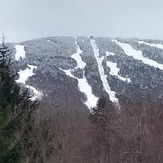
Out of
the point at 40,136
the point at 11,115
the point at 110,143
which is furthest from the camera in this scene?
the point at 110,143

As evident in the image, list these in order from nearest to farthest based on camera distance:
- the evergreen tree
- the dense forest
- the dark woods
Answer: the evergreen tree < the dense forest < the dark woods

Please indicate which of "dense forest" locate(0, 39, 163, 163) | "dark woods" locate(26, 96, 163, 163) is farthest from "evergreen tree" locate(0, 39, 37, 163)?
"dark woods" locate(26, 96, 163, 163)

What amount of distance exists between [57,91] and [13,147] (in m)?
185

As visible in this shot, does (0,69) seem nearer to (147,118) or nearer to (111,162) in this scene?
(111,162)

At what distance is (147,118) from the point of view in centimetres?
3394

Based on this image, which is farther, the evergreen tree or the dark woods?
the dark woods

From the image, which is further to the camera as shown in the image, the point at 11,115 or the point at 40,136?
the point at 40,136

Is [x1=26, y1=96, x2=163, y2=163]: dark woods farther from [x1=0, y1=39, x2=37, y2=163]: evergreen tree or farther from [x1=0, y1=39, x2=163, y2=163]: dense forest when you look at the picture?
[x1=0, y1=39, x2=37, y2=163]: evergreen tree

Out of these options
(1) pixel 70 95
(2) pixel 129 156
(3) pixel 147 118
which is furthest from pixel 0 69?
(1) pixel 70 95

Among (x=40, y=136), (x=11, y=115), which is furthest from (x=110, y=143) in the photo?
(x=11, y=115)

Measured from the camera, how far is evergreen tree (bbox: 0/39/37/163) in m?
9.70

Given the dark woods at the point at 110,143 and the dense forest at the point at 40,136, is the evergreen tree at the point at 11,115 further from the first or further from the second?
the dark woods at the point at 110,143

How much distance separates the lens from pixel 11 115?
11414 millimetres

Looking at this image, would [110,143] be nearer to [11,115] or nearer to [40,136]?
[40,136]
